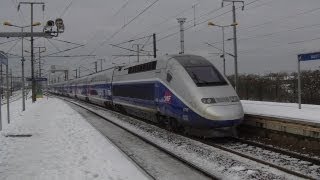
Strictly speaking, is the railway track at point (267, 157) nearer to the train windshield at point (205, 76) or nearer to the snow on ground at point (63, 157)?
the snow on ground at point (63, 157)

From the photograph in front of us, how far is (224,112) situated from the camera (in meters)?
14.8

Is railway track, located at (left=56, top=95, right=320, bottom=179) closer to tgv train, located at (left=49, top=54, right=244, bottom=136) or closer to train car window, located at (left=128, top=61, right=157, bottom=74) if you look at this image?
tgv train, located at (left=49, top=54, right=244, bottom=136)

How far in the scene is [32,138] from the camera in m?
16.1

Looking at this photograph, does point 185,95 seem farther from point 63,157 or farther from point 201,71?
point 63,157

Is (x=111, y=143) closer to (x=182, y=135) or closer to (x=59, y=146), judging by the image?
(x=59, y=146)

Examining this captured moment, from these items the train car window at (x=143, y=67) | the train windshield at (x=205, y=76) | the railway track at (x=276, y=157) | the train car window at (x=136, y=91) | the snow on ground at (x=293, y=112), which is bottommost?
the railway track at (x=276, y=157)

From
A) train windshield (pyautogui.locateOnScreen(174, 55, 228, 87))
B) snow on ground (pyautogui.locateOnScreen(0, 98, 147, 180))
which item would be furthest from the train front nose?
snow on ground (pyautogui.locateOnScreen(0, 98, 147, 180))

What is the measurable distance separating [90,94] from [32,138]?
28015mm

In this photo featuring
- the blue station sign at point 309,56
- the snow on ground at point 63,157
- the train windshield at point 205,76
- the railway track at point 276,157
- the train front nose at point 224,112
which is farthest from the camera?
the blue station sign at point 309,56

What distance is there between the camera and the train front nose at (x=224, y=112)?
14688 millimetres

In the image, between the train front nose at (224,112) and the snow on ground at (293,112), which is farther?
the snow on ground at (293,112)

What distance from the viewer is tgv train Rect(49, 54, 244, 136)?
15.0 meters

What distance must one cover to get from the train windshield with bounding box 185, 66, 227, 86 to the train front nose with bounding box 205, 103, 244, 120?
1.28 metres

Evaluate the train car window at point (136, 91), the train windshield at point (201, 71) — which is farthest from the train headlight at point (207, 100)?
the train car window at point (136, 91)
